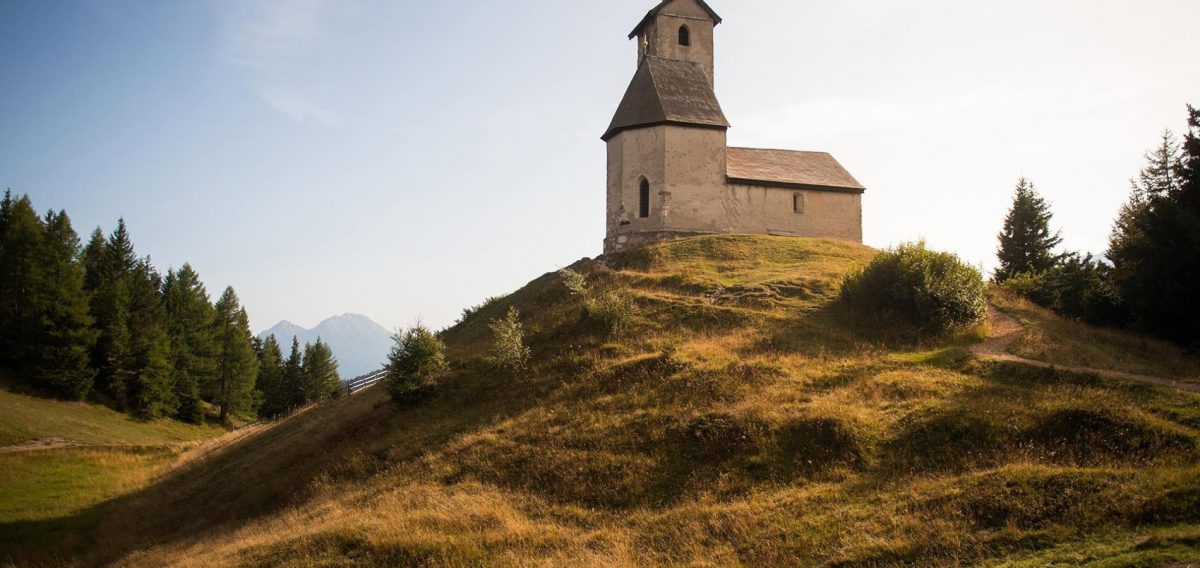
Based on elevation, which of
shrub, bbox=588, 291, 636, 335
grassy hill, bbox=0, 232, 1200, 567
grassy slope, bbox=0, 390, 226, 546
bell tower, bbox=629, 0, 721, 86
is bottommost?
grassy slope, bbox=0, 390, 226, 546

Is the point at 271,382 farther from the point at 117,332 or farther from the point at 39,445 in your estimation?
the point at 39,445

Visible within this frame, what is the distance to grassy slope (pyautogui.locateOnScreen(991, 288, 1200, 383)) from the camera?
2019 cm

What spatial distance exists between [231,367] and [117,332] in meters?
14.2

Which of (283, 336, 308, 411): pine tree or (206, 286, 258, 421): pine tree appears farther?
(283, 336, 308, 411): pine tree

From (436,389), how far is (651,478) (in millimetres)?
10588

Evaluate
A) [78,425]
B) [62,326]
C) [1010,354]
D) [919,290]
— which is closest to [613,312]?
[919,290]

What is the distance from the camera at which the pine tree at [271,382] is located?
7600 cm

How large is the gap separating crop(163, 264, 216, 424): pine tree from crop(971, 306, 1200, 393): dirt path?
58.4 metres

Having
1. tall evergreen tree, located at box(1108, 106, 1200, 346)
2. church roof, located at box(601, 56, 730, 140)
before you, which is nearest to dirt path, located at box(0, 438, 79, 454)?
church roof, located at box(601, 56, 730, 140)

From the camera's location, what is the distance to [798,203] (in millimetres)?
38812

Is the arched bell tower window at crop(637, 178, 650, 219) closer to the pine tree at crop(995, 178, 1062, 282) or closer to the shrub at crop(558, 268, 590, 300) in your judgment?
the shrub at crop(558, 268, 590, 300)

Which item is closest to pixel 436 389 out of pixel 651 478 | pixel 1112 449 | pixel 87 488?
pixel 651 478

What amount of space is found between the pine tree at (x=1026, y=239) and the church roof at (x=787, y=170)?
962cm

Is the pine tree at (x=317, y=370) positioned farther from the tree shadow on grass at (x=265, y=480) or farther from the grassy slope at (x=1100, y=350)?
the grassy slope at (x=1100, y=350)
